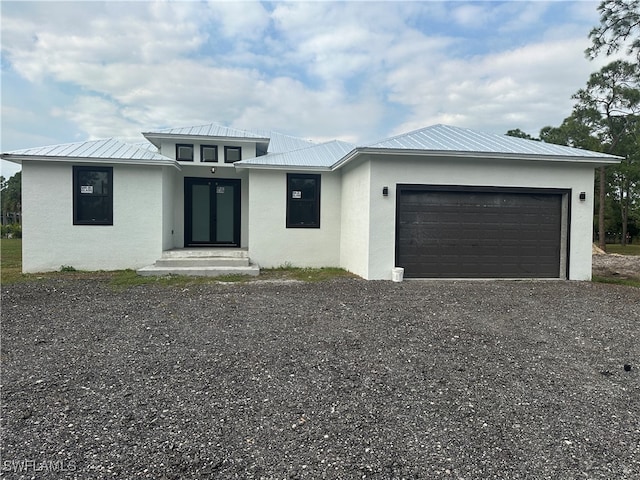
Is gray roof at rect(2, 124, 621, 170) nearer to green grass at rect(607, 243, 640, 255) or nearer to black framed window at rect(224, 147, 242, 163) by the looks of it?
black framed window at rect(224, 147, 242, 163)

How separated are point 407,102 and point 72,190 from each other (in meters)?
12.0

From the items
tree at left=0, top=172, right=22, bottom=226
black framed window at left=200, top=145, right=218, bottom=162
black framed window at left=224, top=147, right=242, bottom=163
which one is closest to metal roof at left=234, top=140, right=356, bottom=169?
black framed window at left=224, top=147, right=242, bottom=163

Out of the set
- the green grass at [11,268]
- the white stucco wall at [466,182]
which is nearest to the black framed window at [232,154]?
the white stucco wall at [466,182]

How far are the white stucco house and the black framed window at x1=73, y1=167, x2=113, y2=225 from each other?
26mm

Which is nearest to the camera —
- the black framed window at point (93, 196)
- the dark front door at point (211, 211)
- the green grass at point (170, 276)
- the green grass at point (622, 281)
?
the green grass at point (170, 276)

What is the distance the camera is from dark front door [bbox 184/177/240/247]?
12164 mm

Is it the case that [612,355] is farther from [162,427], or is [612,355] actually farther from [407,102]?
[407,102]

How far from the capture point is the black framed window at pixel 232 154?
11836 millimetres

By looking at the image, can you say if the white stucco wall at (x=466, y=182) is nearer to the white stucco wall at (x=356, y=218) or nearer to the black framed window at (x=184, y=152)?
the white stucco wall at (x=356, y=218)

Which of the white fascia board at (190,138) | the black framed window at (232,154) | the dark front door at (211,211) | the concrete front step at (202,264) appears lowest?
the concrete front step at (202,264)

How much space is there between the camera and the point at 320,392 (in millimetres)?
3250

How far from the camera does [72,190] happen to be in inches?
390

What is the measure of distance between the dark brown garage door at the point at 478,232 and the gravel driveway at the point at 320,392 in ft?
9.11

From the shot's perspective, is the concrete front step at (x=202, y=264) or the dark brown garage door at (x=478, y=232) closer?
the dark brown garage door at (x=478, y=232)
